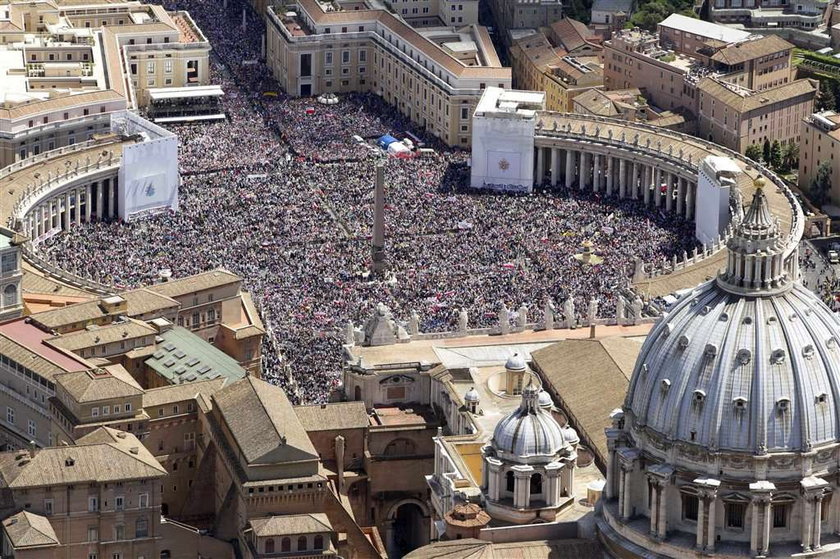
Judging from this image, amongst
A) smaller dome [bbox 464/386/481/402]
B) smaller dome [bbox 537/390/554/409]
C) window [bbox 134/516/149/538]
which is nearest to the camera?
smaller dome [bbox 537/390/554/409]

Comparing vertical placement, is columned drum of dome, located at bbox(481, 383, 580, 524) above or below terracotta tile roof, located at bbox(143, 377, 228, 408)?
above

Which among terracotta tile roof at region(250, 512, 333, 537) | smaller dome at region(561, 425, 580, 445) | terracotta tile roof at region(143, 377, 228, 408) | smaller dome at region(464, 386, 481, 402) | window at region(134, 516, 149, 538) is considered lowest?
window at region(134, 516, 149, 538)

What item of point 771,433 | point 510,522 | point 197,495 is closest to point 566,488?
point 510,522

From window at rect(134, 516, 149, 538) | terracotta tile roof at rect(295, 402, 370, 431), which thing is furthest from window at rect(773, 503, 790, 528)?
window at rect(134, 516, 149, 538)

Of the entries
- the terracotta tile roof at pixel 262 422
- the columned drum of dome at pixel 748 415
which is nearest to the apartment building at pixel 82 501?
the terracotta tile roof at pixel 262 422

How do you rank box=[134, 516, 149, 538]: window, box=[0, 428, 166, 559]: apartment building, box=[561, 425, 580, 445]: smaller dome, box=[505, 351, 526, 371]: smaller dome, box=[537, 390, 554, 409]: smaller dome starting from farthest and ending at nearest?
box=[505, 351, 526, 371]: smaller dome
box=[134, 516, 149, 538]: window
box=[0, 428, 166, 559]: apartment building
box=[561, 425, 580, 445]: smaller dome
box=[537, 390, 554, 409]: smaller dome

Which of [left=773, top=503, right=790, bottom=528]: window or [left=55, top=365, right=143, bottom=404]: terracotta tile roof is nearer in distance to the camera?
[left=773, top=503, right=790, bottom=528]: window

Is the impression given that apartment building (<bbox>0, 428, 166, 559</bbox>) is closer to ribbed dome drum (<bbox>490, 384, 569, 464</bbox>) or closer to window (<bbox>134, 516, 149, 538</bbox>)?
window (<bbox>134, 516, 149, 538</bbox>)
